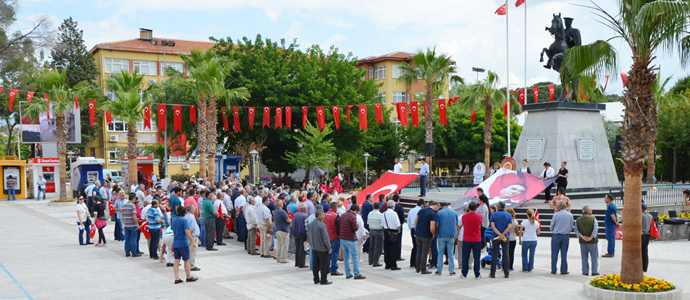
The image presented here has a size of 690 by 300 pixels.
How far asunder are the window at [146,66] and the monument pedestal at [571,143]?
1880 inches

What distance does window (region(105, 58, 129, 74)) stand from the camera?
187 ft

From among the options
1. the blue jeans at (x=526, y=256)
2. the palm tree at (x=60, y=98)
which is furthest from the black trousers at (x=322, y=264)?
the palm tree at (x=60, y=98)

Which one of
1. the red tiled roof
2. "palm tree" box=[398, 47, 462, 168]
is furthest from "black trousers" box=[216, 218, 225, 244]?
the red tiled roof

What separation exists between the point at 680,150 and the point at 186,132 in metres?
39.3

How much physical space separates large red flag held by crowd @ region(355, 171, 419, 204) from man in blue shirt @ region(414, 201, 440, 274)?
625 cm

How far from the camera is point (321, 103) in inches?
1405

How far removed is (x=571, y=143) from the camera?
21.0 m

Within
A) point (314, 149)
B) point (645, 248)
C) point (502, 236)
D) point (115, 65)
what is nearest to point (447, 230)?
point (502, 236)

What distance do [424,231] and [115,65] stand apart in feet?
179

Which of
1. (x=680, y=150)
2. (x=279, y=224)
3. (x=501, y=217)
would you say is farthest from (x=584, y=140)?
(x=680, y=150)

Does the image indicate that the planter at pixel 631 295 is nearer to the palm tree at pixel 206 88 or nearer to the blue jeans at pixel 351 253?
the blue jeans at pixel 351 253

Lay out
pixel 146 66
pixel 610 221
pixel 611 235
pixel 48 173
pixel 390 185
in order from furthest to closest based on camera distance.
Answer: pixel 146 66, pixel 48 173, pixel 390 185, pixel 611 235, pixel 610 221

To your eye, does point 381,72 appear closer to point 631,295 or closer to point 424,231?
point 424,231

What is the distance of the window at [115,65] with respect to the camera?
187 ft
